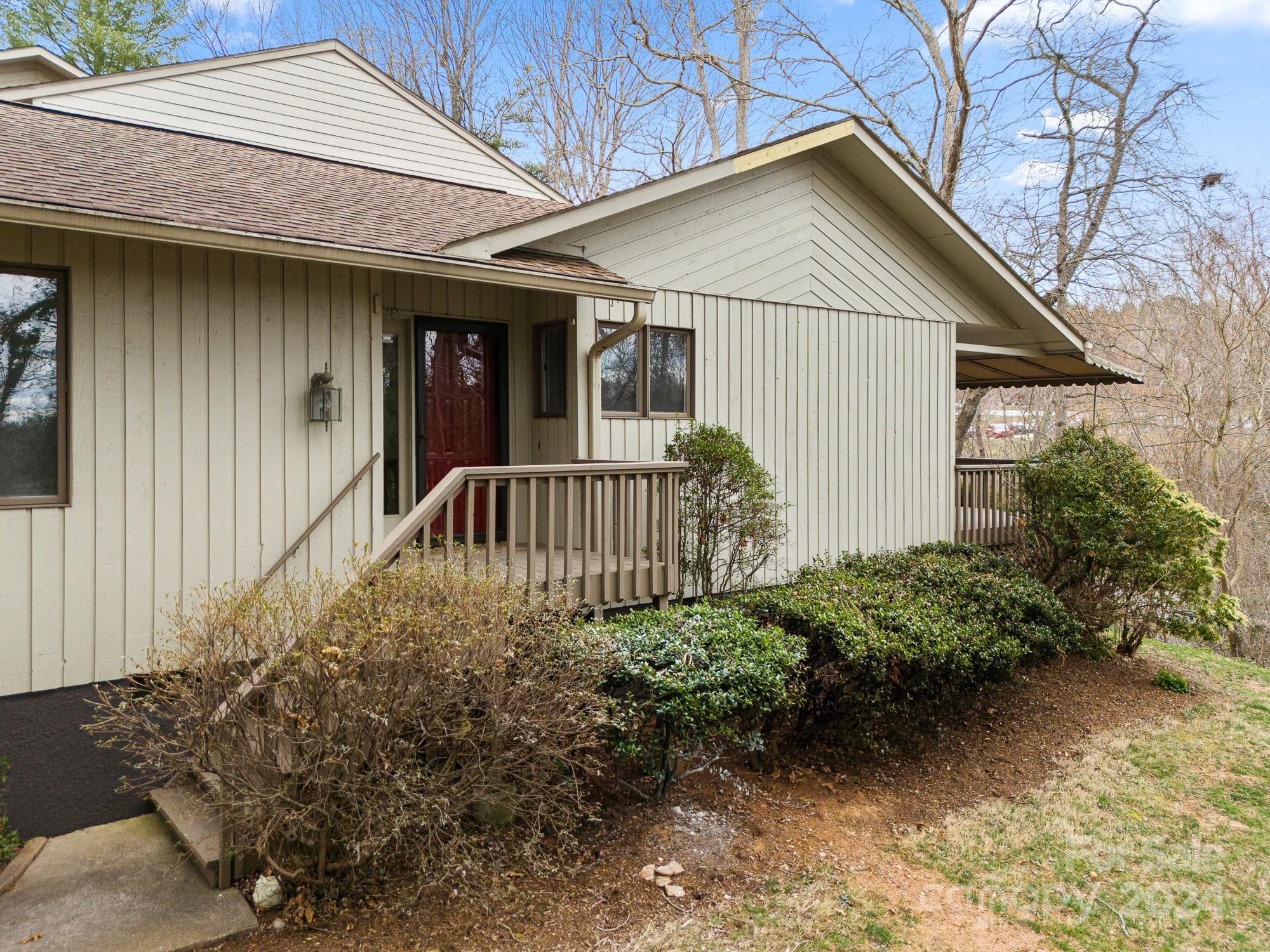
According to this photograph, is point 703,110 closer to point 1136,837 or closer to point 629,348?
point 629,348

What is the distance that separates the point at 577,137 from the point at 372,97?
11.8 meters

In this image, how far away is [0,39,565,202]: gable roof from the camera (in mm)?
8078

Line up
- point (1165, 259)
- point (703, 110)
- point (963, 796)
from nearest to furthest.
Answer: point (963, 796), point (1165, 259), point (703, 110)

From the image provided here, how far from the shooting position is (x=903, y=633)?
246 inches

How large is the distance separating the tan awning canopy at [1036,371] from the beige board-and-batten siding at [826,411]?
2.15 metres

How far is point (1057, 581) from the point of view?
973 centimetres

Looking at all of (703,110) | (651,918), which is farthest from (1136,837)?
(703,110)

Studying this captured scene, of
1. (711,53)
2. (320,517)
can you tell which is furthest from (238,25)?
(320,517)

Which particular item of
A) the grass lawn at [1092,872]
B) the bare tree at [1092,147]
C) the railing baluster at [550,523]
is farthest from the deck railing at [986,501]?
the bare tree at [1092,147]

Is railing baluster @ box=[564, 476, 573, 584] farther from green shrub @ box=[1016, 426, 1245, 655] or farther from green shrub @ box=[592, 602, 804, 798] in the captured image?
green shrub @ box=[1016, 426, 1245, 655]

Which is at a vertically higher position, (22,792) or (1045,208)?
(1045,208)

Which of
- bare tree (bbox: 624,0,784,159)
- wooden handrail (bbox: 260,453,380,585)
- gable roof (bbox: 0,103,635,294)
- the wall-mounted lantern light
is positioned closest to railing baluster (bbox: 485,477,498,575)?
wooden handrail (bbox: 260,453,380,585)

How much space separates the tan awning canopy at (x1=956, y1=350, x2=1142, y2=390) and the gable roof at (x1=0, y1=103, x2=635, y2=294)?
23.8 feet

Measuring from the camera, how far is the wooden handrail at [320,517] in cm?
577
